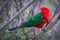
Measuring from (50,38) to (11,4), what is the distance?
743 mm

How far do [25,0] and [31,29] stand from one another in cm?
47

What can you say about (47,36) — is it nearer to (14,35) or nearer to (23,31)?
(23,31)

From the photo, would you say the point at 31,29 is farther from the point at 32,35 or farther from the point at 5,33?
the point at 5,33

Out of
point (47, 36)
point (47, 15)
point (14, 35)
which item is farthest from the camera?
point (47, 36)

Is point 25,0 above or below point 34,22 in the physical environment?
above

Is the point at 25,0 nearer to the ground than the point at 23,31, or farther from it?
farther from it

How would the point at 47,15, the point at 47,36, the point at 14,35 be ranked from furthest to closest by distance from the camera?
the point at 47,36, the point at 47,15, the point at 14,35

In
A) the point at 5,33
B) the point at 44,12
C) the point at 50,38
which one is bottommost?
the point at 50,38

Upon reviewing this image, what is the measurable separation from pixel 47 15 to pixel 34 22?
0.22m

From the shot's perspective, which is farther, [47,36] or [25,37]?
[47,36]

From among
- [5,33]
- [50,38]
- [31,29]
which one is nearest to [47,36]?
[50,38]

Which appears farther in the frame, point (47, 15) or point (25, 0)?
point (25, 0)

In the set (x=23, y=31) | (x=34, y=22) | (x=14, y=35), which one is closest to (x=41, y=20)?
(x=34, y=22)

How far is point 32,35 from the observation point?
2.83 m
